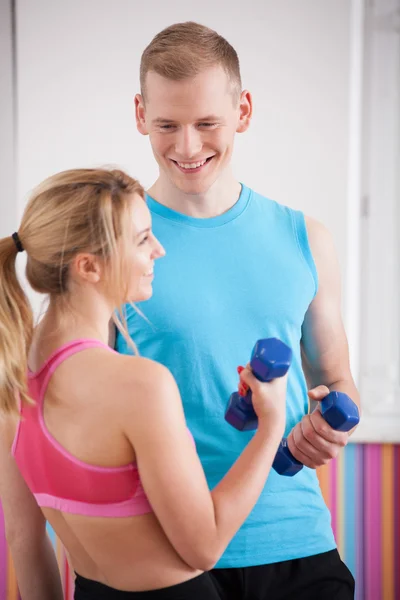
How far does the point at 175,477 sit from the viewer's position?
931 mm

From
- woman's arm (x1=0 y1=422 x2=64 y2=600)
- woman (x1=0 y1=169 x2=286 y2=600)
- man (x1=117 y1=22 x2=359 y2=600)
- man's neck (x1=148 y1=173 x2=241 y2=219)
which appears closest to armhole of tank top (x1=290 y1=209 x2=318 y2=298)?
man (x1=117 y1=22 x2=359 y2=600)

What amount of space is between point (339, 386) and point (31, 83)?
1.38 m

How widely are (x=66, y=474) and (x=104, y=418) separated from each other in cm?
10

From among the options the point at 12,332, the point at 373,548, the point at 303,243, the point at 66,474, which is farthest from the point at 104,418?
the point at 373,548

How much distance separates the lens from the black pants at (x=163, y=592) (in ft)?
3.24

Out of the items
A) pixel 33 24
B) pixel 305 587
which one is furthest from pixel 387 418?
pixel 33 24

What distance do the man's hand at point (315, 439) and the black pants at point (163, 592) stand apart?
29 centimetres

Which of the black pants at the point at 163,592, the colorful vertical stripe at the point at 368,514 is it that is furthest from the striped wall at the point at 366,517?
the black pants at the point at 163,592

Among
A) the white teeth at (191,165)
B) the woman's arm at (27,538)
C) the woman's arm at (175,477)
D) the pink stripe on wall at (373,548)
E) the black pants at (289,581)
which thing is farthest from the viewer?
the pink stripe on wall at (373,548)

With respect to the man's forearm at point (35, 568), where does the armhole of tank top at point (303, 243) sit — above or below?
above

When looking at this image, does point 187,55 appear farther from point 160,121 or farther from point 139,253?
point 139,253

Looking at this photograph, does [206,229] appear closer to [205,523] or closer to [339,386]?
[339,386]

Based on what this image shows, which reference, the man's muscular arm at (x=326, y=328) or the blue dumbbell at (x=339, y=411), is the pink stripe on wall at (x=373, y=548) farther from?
the blue dumbbell at (x=339, y=411)

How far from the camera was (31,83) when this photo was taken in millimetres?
2262
